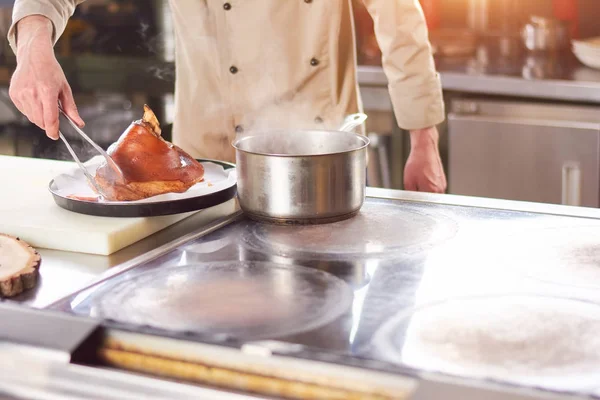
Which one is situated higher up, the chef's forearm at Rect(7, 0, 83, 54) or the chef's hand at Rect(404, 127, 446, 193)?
the chef's forearm at Rect(7, 0, 83, 54)

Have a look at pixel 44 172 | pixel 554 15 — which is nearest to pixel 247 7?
pixel 44 172

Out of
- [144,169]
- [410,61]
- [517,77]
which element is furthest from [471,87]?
[144,169]

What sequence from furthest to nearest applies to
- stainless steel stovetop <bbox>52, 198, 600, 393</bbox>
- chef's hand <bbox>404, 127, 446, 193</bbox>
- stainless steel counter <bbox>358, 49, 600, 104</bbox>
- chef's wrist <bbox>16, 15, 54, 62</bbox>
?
1. stainless steel counter <bbox>358, 49, 600, 104</bbox>
2. chef's hand <bbox>404, 127, 446, 193</bbox>
3. chef's wrist <bbox>16, 15, 54, 62</bbox>
4. stainless steel stovetop <bbox>52, 198, 600, 393</bbox>

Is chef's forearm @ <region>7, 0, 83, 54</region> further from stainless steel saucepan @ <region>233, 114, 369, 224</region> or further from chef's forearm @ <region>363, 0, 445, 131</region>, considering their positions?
chef's forearm @ <region>363, 0, 445, 131</region>

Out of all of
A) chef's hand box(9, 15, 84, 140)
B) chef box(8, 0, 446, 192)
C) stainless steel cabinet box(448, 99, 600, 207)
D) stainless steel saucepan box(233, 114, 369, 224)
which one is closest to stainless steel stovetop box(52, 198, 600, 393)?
stainless steel saucepan box(233, 114, 369, 224)

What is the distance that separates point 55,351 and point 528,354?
50 centimetres

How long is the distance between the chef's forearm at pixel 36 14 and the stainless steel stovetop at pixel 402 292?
0.65 meters

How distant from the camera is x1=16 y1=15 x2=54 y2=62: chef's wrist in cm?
164

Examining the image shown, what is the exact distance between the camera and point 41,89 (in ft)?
4.98

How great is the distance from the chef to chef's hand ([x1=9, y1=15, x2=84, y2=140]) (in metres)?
0.48

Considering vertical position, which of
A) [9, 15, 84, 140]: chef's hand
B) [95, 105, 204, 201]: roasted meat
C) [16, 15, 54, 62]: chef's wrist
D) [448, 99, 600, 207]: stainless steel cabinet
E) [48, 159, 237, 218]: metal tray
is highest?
[16, 15, 54, 62]: chef's wrist

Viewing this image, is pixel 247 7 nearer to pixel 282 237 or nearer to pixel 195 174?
pixel 195 174

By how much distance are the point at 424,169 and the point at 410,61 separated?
264mm

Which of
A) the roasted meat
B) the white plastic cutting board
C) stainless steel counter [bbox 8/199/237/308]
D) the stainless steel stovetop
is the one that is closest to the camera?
the stainless steel stovetop
